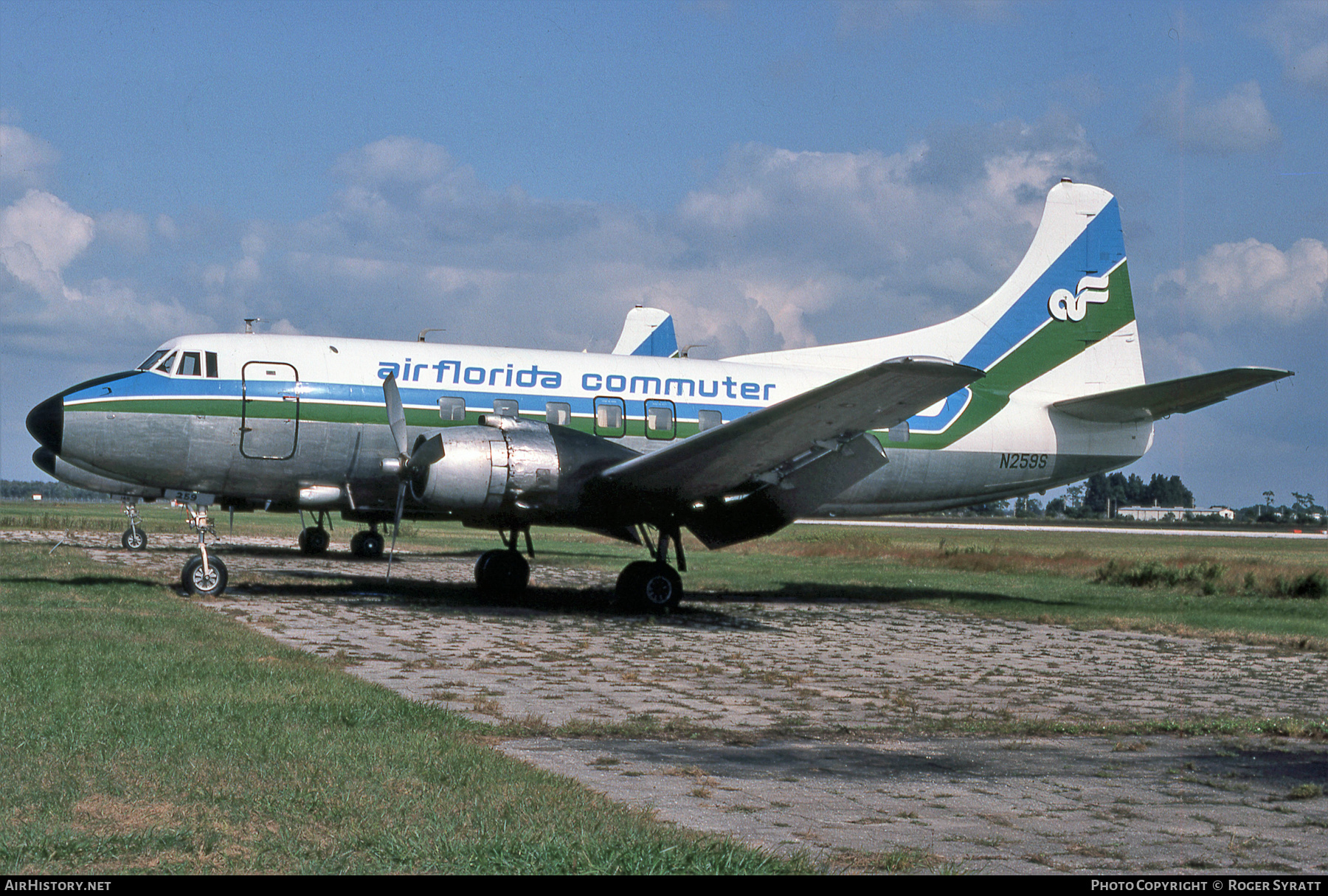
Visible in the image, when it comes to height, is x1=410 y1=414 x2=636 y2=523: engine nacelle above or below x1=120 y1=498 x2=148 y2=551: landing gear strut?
above

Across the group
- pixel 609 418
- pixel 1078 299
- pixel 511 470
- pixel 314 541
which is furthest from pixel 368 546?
pixel 1078 299

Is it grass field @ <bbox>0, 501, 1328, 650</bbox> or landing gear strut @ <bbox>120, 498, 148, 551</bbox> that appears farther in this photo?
landing gear strut @ <bbox>120, 498, 148, 551</bbox>

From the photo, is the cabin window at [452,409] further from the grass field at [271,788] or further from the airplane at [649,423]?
the grass field at [271,788]

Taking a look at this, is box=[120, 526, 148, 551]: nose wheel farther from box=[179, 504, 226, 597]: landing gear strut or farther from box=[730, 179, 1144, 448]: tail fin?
box=[730, 179, 1144, 448]: tail fin

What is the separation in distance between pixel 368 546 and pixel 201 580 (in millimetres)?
11265

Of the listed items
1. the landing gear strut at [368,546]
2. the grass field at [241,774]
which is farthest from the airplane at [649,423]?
the landing gear strut at [368,546]

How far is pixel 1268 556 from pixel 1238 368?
33.4 metres

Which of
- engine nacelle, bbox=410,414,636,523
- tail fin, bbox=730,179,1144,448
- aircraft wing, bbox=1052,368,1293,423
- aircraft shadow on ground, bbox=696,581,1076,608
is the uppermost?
tail fin, bbox=730,179,1144,448

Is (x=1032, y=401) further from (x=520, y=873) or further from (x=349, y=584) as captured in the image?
(x=520, y=873)

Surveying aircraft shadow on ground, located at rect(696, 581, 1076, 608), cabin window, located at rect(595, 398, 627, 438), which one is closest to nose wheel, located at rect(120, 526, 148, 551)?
cabin window, located at rect(595, 398, 627, 438)

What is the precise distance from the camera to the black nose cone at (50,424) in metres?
15.1

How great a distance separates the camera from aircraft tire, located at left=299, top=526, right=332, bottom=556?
2777 cm

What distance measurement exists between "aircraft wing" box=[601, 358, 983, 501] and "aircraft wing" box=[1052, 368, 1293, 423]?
5627 millimetres

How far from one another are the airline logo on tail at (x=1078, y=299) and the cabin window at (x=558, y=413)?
370 inches
